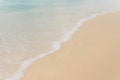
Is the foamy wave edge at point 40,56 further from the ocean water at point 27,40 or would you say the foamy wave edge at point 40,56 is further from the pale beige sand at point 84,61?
the pale beige sand at point 84,61

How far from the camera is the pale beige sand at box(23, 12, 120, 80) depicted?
14.8 ft

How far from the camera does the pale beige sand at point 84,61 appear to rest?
4.51m

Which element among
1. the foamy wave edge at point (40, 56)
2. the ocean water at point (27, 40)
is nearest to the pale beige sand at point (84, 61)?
the foamy wave edge at point (40, 56)

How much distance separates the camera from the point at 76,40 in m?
6.82

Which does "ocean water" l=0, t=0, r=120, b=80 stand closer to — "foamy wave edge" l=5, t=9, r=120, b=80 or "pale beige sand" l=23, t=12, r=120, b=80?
"foamy wave edge" l=5, t=9, r=120, b=80

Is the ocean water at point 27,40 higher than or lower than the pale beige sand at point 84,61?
higher

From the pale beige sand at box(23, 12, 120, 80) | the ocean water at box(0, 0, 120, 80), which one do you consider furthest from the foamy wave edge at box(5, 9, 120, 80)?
the pale beige sand at box(23, 12, 120, 80)

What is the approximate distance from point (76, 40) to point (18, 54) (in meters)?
1.69

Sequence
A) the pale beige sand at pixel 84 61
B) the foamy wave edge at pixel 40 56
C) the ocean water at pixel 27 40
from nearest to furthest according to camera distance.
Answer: the pale beige sand at pixel 84 61
the foamy wave edge at pixel 40 56
the ocean water at pixel 27 40

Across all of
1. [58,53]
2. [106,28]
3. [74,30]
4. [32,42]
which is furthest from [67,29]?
[58,53]

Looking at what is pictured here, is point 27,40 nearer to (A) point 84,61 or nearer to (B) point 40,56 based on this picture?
(B) point 40,56

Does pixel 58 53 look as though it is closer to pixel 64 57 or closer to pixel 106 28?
pixel 64 57

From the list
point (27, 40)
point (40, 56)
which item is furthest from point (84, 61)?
point (27, 40)

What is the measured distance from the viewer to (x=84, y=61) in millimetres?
5164
